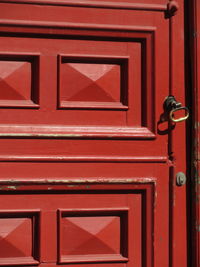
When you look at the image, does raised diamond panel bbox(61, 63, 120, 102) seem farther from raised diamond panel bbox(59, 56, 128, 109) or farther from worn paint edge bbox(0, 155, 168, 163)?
worn paint edge bbox(0, 155, 168, 163)

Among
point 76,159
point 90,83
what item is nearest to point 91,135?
point 76,159

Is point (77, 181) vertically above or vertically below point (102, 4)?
below

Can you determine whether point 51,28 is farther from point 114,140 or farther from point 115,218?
point 115,218

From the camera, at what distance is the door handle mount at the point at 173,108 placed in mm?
2621

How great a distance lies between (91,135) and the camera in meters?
2.59

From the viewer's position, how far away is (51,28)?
102 inches

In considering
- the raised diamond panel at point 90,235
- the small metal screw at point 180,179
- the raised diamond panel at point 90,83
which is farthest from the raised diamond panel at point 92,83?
the raised diamond panel at point 90,235

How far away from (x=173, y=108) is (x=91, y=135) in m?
0.37

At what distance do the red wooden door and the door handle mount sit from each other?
3 cm

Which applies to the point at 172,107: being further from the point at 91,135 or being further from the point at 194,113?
the point at 91,135

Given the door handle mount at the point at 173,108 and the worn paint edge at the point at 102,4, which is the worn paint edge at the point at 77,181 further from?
the worn paint edge at the point at 102,4

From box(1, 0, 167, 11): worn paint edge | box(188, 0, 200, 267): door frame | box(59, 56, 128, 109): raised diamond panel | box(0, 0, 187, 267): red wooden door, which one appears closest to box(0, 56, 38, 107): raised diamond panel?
box(0, 0, 187, 267): red wooden door

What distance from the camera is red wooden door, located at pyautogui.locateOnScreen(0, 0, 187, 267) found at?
2.54 m

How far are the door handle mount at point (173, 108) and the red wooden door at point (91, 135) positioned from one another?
28 millimetres
